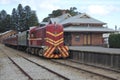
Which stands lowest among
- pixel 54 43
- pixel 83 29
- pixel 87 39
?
pixel 87 39

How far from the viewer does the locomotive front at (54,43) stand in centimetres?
2850

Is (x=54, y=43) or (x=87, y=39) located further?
(x=87, y=39)

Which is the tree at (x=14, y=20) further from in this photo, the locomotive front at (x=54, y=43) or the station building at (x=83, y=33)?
the locomotive front at (x=54, y=43)

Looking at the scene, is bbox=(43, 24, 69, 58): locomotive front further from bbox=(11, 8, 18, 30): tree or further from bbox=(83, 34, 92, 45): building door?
bbox=(11, 8, 18, 30): tree

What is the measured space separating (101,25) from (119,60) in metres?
49.4

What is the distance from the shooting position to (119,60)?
18.9m

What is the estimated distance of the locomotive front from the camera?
28498 millimetres

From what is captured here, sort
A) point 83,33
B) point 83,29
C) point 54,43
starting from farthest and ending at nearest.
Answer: point 83,33 < point 83,29 < point 54,43

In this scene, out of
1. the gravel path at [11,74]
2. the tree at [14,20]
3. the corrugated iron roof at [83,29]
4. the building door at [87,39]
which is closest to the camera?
the gravel path at [11,74]

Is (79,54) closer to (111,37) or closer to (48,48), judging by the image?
(48,48)

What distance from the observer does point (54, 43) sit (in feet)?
94.9

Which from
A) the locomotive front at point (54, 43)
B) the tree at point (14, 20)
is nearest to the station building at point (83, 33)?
the locomotive front at point (54, 43)

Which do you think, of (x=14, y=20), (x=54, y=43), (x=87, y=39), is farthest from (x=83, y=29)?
(x=14, y=20)

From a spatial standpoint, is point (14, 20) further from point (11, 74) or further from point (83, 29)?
point (11, 74)
